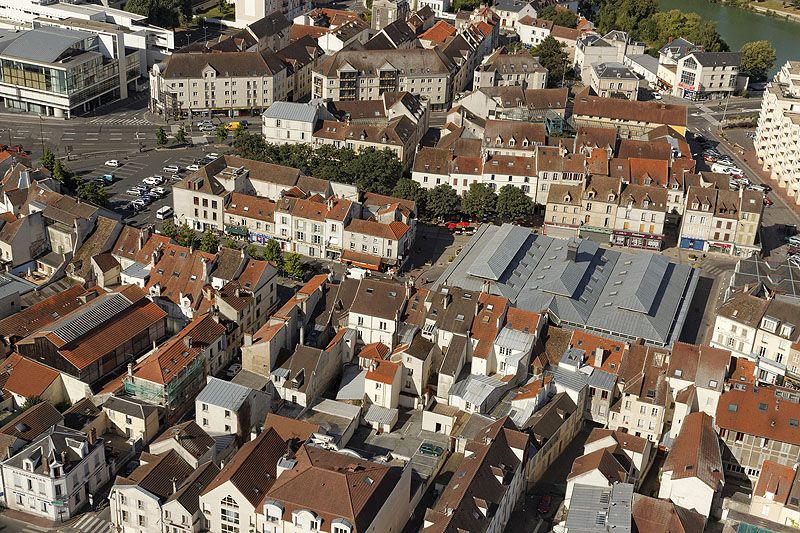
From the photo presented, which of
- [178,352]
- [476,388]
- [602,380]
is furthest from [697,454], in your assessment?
[178,352]

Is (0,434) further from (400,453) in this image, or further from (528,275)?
(528,275)

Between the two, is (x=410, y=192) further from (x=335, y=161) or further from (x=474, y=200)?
(x=335, y=161)

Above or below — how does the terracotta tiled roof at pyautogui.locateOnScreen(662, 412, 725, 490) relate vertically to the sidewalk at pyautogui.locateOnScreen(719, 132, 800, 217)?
above


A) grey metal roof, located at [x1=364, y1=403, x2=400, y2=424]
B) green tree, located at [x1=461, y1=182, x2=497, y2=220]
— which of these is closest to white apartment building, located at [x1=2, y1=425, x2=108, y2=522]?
grey metal roof, located at [x1=364, y1=403, x2=400, y2=424]

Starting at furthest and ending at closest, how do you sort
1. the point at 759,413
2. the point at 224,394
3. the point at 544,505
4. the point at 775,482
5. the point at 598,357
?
the point at 598,357 < the point at 224,394 < the point at 759,413 < the point at 544,505 < the point at 775,482

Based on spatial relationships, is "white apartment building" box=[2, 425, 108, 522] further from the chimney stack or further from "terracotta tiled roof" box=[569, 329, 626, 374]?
the chimney stack
